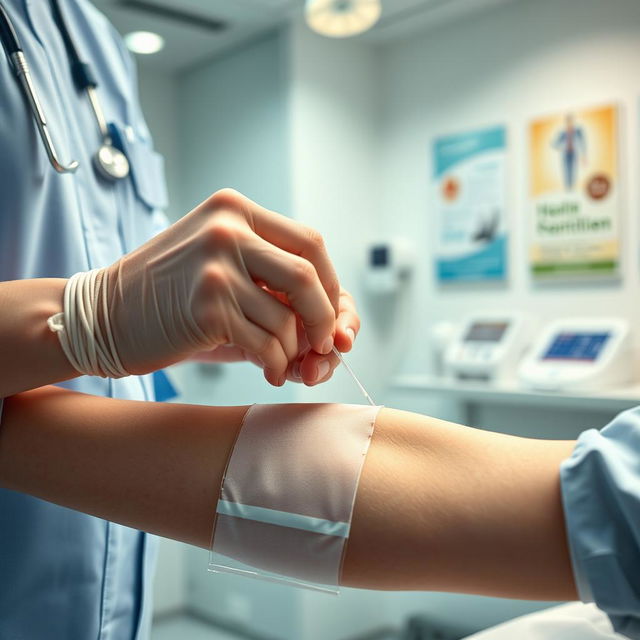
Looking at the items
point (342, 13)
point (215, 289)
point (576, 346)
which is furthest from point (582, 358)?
point (215, 289)

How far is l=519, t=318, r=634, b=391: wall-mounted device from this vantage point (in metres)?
2.08

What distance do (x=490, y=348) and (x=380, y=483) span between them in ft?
6.27

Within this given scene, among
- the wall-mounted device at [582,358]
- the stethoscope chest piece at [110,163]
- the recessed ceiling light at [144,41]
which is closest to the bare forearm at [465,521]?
the stethoscope chest piece at [110,163]

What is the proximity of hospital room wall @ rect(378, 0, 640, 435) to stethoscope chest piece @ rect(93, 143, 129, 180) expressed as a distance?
1.83 meters

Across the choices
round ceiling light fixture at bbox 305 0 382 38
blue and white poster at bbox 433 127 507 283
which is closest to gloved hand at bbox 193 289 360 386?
round ceiling light fixture at bbox 305 0 382 38

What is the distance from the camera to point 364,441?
618 mm

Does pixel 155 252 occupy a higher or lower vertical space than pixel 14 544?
higher

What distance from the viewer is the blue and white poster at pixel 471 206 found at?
2.62 m

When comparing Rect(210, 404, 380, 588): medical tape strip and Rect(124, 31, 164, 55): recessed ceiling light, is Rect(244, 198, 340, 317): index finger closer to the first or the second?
Rect(210, 404, 380, 588): medical tape strip

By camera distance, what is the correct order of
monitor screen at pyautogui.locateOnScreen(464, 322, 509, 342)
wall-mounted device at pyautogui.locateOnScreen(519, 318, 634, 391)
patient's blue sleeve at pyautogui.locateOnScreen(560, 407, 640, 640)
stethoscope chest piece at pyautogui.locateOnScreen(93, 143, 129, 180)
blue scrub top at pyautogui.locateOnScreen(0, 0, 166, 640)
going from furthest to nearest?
monitor screen at pyautogui.locateOnScreen(464, 322, 509, 342) < wall-mounted device at pyautogui.locateOnScreen(519, 318, 634, 391) < stethoscope chest piece at pyautogui.locateOnScreen(93, 143, 129, 180) < blue scrub top at pyautogui.locateOnScreen(0, 0, 166, 640) < patient's blue sleeve at pyautogui.locateOnScreen(560, 407, 640, 640)

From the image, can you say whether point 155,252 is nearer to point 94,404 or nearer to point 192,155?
point 94,404

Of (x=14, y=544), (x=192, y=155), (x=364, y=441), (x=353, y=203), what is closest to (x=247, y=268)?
(x=364, y=441)

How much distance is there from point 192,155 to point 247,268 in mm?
2822

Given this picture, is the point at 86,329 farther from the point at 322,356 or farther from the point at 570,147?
the point at 570,147
